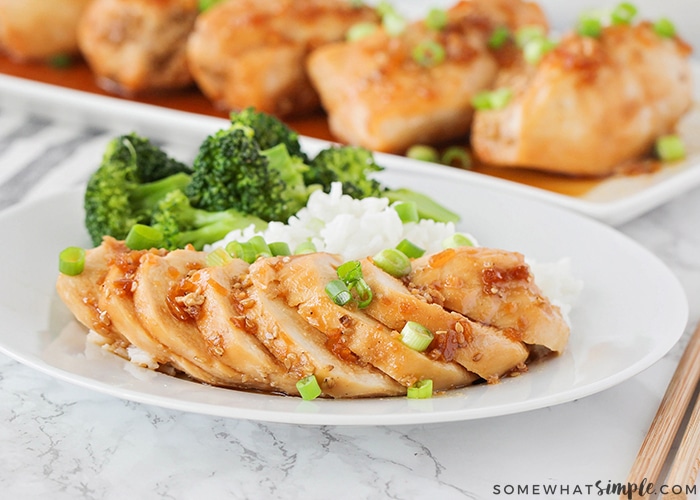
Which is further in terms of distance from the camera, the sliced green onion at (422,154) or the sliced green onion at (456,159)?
the sliced green onion at (456,159)

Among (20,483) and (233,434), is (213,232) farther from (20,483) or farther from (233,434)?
(20,483)

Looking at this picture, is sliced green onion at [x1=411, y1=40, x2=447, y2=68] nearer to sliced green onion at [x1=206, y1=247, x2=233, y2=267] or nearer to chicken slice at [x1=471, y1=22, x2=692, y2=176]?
chicken slice at [x1=471, y1=22, x2=692, y2=176]

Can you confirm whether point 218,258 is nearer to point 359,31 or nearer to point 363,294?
point 363,294

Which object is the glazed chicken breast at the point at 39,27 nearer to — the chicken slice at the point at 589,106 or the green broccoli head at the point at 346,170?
the chicken slice at the point at 589,106

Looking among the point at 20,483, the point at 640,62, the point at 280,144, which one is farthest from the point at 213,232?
the point at 640,62

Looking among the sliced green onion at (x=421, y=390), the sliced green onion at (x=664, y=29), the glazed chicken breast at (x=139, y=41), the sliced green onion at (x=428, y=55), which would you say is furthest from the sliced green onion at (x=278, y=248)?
the glazed chicken breast at (x=139, y=41)

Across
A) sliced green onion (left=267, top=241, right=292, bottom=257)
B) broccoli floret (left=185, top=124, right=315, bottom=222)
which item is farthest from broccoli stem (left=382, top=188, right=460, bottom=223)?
sliced green onion (left=267, top=241, right=292, bottom=257)
